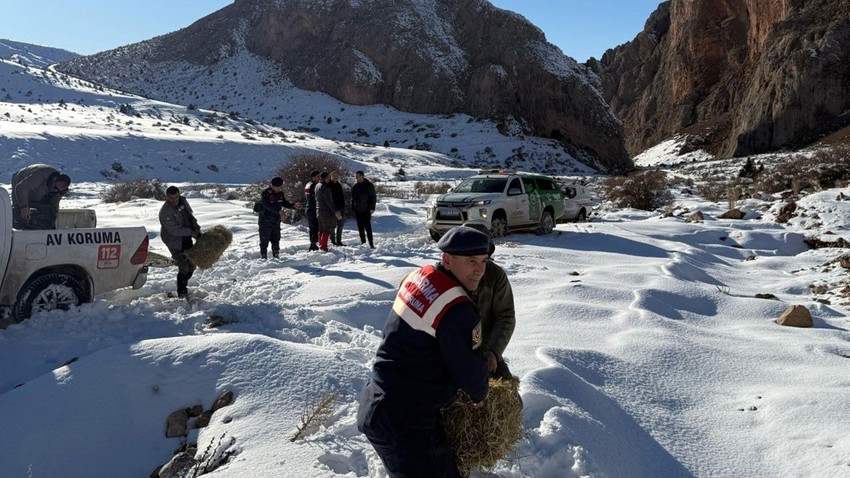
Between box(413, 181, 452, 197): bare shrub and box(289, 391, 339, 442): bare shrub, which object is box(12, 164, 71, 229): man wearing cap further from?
box(413, 181, 452, 197): bare shrub

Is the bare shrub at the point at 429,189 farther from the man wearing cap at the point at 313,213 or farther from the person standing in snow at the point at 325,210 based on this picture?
the person standing in snow at the point at 325,210

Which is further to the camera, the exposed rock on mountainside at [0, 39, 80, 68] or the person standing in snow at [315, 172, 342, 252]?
the exposed rock on mountainside at [0, 39, 80, 68]

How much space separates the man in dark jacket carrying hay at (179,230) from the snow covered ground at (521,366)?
0.48 meters

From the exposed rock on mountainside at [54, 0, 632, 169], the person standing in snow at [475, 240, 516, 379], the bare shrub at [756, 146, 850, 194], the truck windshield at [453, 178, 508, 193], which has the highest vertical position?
the exposed rock on mountainside at [54, 0, 632, 169]

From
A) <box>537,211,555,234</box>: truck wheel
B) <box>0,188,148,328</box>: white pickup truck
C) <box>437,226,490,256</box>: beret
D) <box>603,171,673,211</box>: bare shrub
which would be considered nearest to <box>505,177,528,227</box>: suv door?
<box>537,211,555,234</box>: truck wheel

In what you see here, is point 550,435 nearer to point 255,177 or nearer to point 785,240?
point 785,240

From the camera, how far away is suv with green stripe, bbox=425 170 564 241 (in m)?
13.0

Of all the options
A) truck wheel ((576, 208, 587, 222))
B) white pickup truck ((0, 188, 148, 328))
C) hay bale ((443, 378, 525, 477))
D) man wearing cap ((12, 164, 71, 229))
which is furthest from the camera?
truck wheel ((576, 208, 587, 222))

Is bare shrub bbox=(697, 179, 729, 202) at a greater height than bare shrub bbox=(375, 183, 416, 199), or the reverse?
bare shrub bbox=(697, 179, 729, 202)

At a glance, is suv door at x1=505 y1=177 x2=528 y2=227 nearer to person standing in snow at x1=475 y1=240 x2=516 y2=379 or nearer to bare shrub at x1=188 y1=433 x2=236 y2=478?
person standing in snow at x1=475 y1=240 x2=516 y2=379

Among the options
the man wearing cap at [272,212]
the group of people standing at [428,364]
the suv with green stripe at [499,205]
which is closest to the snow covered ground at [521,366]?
the man wearing cap at [272,212]

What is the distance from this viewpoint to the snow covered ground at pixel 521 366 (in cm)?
404

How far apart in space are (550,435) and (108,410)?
3426mm

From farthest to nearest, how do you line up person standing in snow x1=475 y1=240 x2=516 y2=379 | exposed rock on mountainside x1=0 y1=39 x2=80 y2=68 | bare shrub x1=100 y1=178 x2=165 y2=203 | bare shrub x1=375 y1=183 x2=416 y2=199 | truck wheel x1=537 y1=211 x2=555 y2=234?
exposed rock on mountainside x1=0 y1=39 x2=80 y2=68
bare shrub x1=375 y1=183 x2=416 y2=199
bare shrub x1=100 y1=178 x2=165 y2=203
truck wheel x1=537 y1=211 x2=555 y2=234
person standing in snow x1=475 y1=240 x2=516 y2=379
